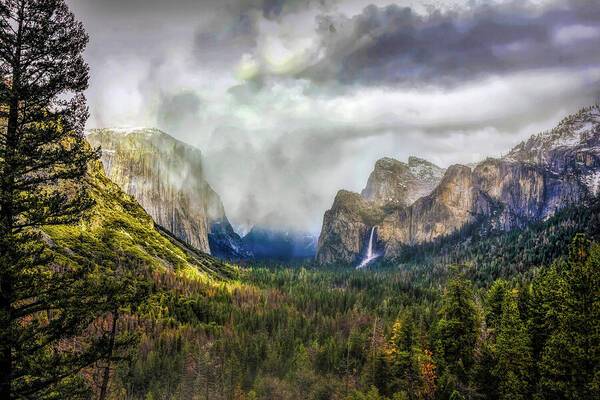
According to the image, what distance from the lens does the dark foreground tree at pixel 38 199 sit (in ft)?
46.3

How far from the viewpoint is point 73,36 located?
16016mm

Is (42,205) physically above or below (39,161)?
below

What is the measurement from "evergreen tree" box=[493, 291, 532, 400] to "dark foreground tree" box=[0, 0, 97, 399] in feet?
115

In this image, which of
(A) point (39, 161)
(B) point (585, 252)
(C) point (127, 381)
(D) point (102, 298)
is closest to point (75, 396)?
(D) point (102, 298)

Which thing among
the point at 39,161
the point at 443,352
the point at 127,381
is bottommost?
the point at 127,381

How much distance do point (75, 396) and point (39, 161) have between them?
27.5 ft

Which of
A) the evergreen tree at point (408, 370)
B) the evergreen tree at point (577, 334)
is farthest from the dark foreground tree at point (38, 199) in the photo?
the evergreen tree at point (408, 370)

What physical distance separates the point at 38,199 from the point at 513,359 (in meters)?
38.9

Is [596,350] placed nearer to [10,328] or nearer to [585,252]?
[585,252]

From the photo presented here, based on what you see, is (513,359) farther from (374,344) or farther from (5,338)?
(374,344)

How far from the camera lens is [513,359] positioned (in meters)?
38.5

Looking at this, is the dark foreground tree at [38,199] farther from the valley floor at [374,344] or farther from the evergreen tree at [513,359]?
the evergreen tree at [513,359]

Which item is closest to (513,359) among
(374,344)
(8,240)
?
(8,240)

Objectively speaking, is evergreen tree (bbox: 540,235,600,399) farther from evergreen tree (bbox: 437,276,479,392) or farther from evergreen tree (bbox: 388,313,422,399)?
evergreen tree (bbox: 388,313,422,399)
